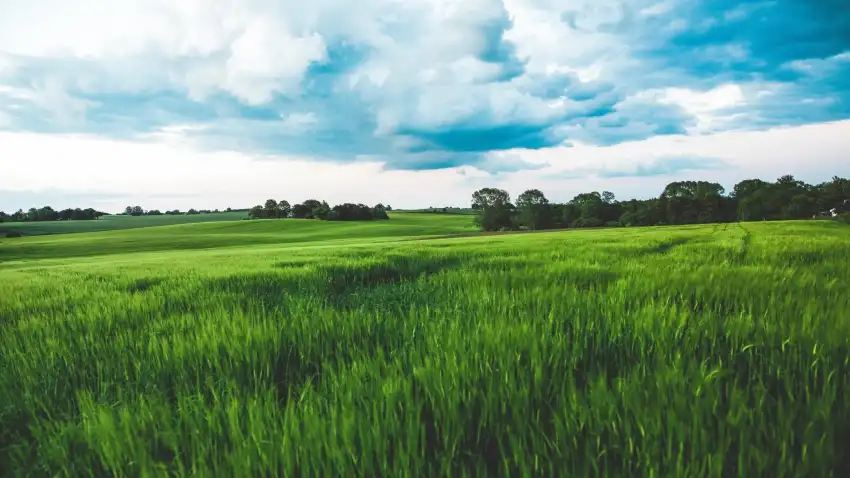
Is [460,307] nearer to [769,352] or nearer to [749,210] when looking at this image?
[769,352]

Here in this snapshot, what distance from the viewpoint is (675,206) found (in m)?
84.8

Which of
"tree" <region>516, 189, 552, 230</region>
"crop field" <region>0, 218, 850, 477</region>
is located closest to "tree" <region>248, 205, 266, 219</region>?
"tree" <region>516, 189, 552, 230</region>

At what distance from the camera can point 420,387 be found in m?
1.68

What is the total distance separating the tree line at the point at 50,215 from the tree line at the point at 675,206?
120 meters

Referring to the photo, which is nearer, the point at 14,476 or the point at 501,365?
the point at 14,476

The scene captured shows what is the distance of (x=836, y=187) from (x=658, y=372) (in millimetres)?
97130

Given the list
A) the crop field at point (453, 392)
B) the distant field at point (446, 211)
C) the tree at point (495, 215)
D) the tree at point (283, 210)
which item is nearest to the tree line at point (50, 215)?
the tree at point (283, 210)

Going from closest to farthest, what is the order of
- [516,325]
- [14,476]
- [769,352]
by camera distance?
[14,476]
[769,352]
[516,325]

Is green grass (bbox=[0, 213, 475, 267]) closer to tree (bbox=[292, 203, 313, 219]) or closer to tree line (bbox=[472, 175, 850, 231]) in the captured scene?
tree line (bbox=[472, 175, 850, 231])

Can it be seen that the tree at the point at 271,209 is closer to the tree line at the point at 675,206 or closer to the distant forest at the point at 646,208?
the distant forest at the point at 646,208

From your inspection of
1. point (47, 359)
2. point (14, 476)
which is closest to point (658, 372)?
point (14, 476)

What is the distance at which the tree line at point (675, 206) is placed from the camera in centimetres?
7079

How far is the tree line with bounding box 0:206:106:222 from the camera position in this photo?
345 feet

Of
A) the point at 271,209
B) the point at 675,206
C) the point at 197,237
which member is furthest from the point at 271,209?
the point at 675,206
